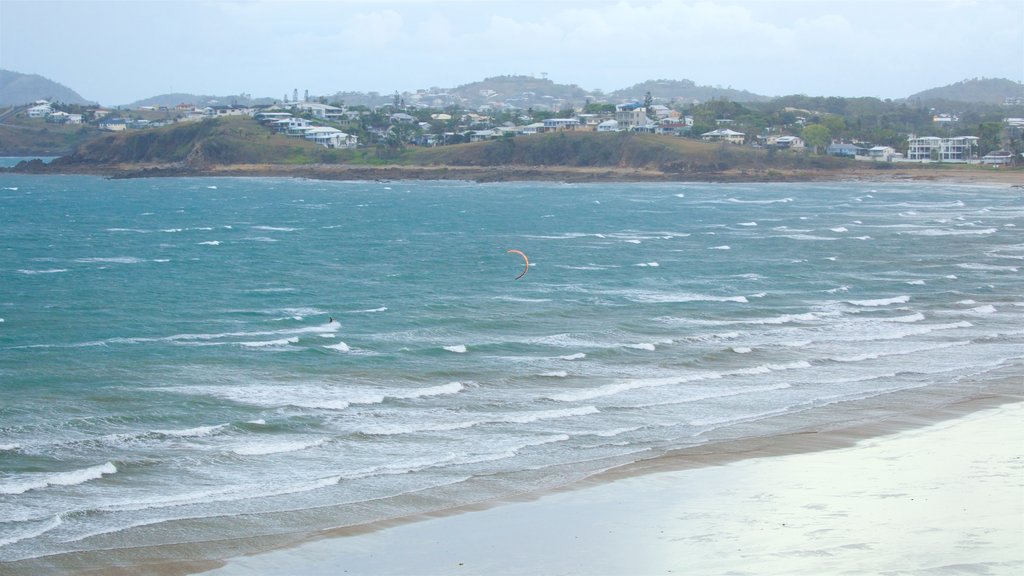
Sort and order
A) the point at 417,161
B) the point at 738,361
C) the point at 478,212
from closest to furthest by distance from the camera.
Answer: the point at 738,361
the point at 478,212
the point at 417,161

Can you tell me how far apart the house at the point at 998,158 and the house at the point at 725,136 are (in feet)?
95.4

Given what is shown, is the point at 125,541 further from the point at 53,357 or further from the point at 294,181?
the point at 294,181

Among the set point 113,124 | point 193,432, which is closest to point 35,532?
point 193,432

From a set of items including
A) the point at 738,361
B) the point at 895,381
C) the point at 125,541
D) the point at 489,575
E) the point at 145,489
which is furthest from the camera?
the point at 738,361

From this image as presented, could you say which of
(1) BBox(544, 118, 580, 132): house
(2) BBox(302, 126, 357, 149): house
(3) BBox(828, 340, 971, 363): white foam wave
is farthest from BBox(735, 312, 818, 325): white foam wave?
(2) BBox(302, 126, 357, 149): house

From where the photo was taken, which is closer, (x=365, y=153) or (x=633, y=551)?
(x=633, y=551)

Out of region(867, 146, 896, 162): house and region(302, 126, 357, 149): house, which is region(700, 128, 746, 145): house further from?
region(302, 126, 357, 149): house

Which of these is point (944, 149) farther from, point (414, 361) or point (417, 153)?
point (414, 361)

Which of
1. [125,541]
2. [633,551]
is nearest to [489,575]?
[633,551]

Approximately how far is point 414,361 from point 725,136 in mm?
116968

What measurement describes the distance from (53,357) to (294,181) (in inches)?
3933

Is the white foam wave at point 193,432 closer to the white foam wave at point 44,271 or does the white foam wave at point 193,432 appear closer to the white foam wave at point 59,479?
the white foam wave at point 59,479

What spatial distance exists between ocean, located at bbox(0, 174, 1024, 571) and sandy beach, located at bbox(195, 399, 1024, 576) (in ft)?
3.69

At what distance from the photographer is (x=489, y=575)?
14.2 metres
